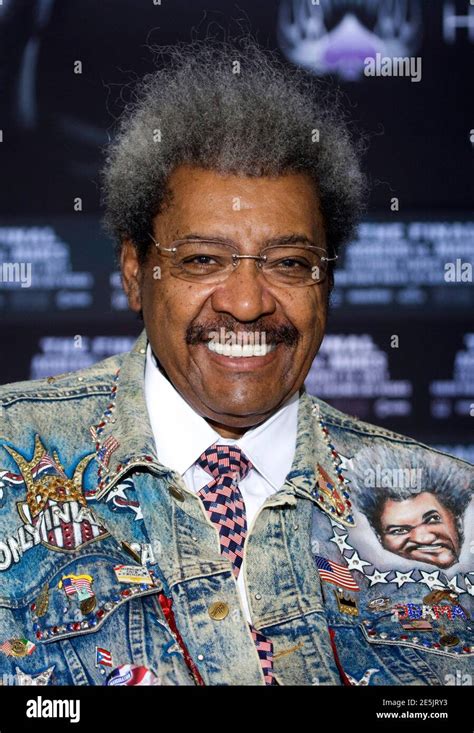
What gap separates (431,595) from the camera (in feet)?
7.79

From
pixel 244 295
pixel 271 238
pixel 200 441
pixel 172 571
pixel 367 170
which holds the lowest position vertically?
pixel 172 571

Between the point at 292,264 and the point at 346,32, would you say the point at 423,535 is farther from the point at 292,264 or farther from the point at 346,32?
the point at 346,32

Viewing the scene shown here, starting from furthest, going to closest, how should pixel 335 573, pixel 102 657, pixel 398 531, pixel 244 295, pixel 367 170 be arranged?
pixel 367 170 < pixel 398 531 < pixel 335 573 < pixel 244 295 < pixel 102 657

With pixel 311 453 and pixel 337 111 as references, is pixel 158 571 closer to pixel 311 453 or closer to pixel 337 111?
pixel 311 453

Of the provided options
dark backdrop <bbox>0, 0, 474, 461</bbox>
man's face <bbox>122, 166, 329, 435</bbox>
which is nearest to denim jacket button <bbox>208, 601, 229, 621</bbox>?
man's face <bbox>122, 166, 329, 435</bbox>

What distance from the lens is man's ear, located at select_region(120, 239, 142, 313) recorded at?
246cm

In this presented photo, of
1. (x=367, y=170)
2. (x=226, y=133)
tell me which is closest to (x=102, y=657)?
→ (x=226, y=133)

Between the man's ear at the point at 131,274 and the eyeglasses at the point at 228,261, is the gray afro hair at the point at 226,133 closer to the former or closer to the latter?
the man's ear at the point at 131,274

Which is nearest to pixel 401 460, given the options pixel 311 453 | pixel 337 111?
pixel 311 453

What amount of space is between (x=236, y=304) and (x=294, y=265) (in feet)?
0.54

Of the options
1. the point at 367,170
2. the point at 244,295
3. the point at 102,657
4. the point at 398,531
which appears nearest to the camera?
the point at 102,657

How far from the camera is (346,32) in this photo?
2791mm

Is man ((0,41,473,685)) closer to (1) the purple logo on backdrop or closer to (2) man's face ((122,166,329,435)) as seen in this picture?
(2) man's face ((122,166,329,435))

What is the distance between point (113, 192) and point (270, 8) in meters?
0.60
